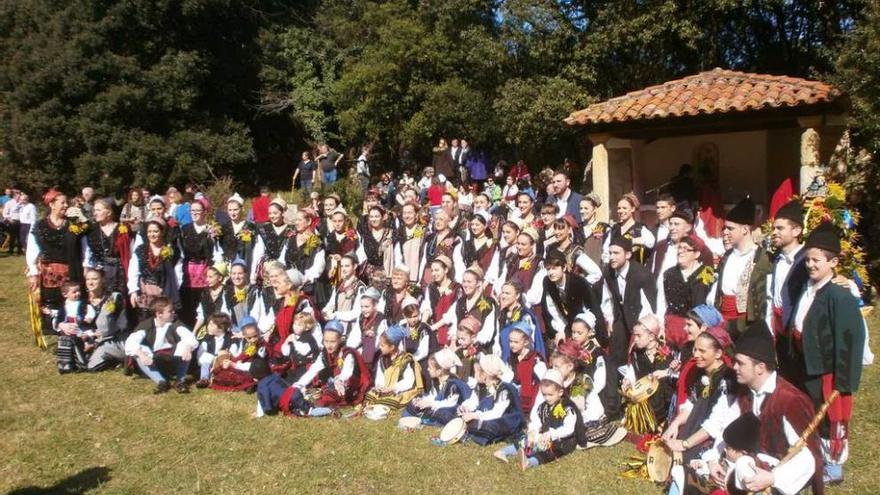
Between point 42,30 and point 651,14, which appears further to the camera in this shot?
point 42,30

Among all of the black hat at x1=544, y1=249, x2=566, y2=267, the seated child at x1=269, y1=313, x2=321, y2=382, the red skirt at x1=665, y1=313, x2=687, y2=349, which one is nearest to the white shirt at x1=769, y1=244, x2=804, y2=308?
the red skirt at x1=665, y1=313, x2=687, y2=349

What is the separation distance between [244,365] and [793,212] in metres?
4.62

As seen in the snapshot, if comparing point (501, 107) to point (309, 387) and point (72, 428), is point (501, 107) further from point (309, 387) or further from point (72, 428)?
point (72, 428)

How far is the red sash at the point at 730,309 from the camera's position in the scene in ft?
16.8

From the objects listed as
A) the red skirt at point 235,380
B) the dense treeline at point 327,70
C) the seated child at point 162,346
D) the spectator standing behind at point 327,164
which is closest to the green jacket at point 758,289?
the red skirt at point 235,380

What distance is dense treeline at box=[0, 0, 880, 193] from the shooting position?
1500cm

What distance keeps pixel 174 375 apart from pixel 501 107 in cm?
1048

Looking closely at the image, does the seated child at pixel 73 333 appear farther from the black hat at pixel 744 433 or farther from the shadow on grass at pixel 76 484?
the black hat at pixel 744 433

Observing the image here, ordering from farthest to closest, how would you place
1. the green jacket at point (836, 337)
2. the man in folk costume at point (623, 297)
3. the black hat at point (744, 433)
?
the man in folk costume at point (623, 297)
the green jacket at point (836, 337)
the black hat at point (744, 433)

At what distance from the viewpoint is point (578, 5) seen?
15312 millimetres

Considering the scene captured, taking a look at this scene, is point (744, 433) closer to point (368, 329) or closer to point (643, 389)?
point (643, 389)

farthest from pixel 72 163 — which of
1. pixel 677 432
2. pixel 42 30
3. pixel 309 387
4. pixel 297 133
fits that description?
pixel 677 432

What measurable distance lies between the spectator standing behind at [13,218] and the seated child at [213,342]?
1048cm

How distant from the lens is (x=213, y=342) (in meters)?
6.59
